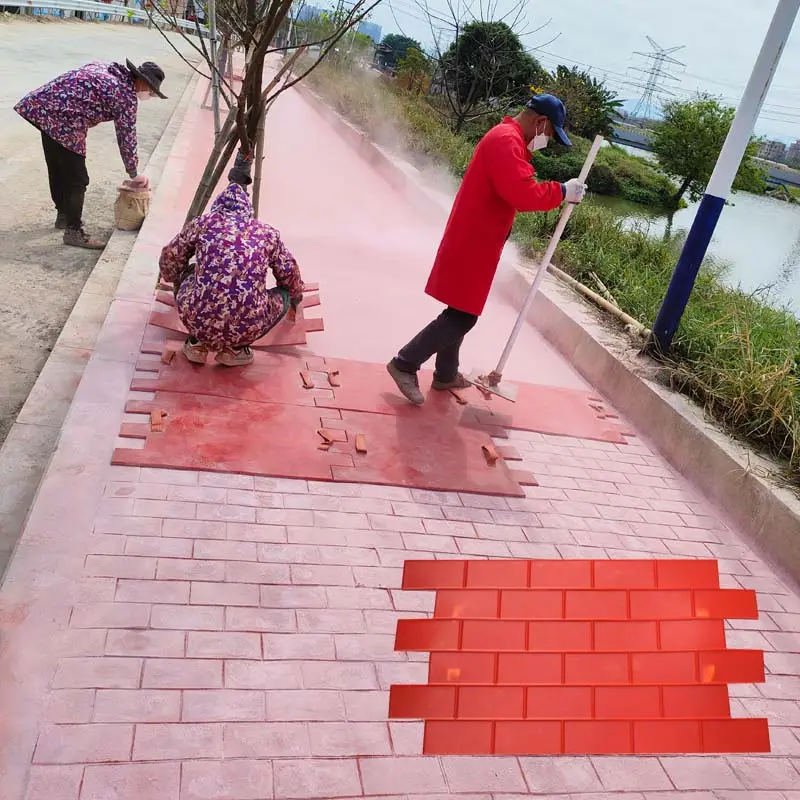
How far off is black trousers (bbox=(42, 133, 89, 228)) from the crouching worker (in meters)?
2.13

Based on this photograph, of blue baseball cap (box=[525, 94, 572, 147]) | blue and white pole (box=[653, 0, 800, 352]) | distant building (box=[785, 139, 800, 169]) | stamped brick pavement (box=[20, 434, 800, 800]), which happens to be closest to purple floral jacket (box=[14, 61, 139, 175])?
blue baseball cap (box=[525, 94, 572, 147])

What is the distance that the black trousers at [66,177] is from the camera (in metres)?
5.88

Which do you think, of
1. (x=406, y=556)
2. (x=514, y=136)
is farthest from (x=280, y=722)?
(x=514, y=136)

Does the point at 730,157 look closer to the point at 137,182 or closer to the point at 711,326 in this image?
the point at 711,326

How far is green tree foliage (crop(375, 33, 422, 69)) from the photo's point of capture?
21.4m

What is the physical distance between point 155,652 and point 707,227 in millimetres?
4161

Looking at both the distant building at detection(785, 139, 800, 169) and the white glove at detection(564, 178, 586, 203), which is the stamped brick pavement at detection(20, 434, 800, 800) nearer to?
the white glove at detection(564, 178, 586, 203)

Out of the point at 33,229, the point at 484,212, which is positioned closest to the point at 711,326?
the point at 484,212

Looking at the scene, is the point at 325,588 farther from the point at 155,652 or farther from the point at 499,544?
the point at 499,544

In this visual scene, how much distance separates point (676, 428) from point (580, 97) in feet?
52.3

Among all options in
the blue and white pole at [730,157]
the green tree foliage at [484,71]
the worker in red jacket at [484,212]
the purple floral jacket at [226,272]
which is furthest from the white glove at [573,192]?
the green tree foliage at [484,71]

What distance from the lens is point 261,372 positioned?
4484mm

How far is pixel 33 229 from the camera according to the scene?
6.28 m

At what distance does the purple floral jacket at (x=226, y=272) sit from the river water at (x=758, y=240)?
5014 mm
